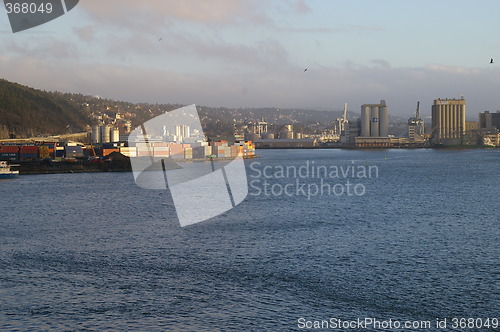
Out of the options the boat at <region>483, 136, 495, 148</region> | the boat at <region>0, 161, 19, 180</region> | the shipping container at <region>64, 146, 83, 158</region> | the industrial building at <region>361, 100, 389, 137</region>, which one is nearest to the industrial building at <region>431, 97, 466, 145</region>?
the boat at <region>483, 136, 495, 148</region>

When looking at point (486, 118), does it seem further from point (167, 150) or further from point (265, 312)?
point (265, 312)

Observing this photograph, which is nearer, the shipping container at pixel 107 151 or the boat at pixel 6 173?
the boat at pixel 6 173

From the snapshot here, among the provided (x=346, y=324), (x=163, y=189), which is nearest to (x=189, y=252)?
(x=346, y=324)

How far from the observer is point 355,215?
12547 millimetres

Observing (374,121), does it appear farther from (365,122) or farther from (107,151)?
(107,151)

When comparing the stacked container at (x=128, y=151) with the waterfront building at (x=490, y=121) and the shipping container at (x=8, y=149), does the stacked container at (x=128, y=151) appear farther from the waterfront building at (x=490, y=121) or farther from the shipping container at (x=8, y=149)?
the waterfront building at (x=490, y=121)

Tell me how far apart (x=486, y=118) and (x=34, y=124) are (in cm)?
7578

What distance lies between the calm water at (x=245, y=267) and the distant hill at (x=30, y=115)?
1577 inches

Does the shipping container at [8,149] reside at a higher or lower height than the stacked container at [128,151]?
higher

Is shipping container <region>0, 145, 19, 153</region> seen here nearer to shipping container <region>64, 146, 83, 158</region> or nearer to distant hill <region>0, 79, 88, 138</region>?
shipping container <region>64, 146, 83, 158</region>

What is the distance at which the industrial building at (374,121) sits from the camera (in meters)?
87.1

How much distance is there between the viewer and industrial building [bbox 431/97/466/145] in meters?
95.0

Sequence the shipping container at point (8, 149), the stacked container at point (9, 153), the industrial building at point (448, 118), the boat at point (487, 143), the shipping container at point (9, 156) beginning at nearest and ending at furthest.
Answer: the shipping container at point (9, 156), the stacked container at point (9, 153), the shipping container at point (8, 149), the boat at point (487, 143), the industrial building at point (448, 118)

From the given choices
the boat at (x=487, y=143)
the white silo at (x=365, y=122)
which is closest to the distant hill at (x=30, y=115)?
the white silo at (x=365, y=122)
